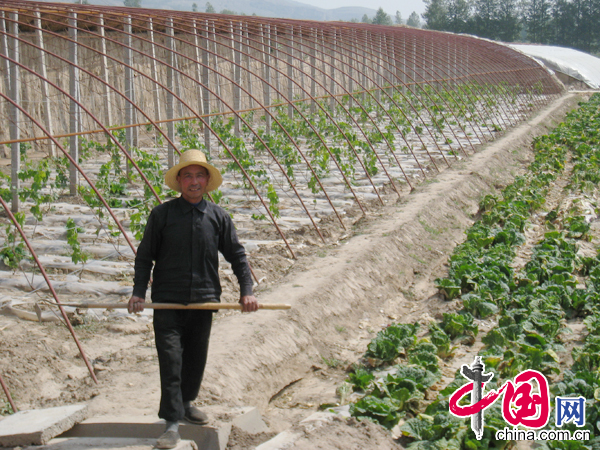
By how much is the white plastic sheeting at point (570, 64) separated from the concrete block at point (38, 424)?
30698 millimetres

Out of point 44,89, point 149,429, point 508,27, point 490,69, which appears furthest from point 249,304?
point 508,27

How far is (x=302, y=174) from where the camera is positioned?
1154cm

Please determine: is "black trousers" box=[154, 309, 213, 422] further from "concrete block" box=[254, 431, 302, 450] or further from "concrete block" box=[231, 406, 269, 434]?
"concrete block" box=[254, 431, 302, 450]

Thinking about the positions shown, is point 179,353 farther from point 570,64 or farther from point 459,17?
point 459,17

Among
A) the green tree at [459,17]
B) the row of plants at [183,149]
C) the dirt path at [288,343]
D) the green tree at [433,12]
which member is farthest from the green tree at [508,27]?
the dirt path at [288,343]

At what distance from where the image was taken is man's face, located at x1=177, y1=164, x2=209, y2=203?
145 inches

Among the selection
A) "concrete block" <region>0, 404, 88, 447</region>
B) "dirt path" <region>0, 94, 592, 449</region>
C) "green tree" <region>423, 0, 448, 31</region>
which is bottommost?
"dirt path" <region>0, 94, 592, 449</region>

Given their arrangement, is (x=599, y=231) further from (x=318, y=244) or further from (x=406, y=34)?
(x=406, y=34)

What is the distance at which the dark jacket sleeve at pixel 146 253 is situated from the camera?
3650 millimetres

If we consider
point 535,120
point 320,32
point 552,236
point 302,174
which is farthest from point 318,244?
point 535,120

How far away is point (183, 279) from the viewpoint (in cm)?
366
